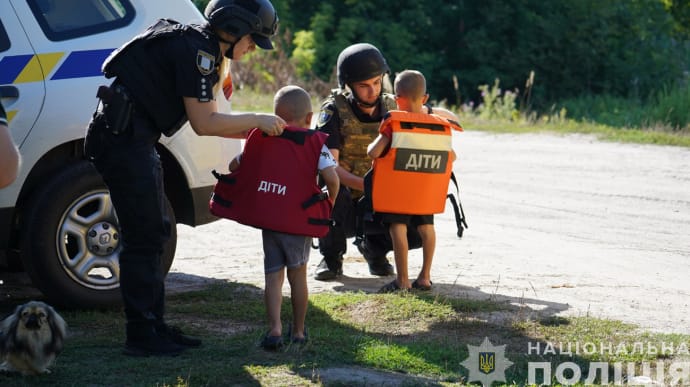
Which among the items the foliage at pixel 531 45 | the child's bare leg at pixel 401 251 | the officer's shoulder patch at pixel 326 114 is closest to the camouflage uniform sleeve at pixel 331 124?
the officer's shoulder patch at pixel 326 114

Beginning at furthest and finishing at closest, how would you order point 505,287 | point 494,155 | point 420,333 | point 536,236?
point 494,155 < point 536,236 < point 505,287 < point 420,333

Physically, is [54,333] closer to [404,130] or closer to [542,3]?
[404,130]

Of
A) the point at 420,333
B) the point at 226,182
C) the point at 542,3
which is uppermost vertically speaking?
the point at 542,3

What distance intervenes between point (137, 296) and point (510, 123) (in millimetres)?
13665

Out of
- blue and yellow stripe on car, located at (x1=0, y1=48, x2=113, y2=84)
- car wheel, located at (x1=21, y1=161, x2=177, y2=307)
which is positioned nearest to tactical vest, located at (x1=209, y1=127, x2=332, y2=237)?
car wheel, located at (x1=21, y1=161, x2=177, y2=307)

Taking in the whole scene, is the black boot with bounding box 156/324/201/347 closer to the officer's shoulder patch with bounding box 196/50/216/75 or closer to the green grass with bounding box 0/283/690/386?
the green grass with bounding box 0/283/690/386

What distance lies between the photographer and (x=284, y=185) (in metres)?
5.48

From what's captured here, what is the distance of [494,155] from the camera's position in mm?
14656

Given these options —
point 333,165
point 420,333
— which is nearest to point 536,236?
point 420,333

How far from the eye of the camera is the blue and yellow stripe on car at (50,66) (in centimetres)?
611

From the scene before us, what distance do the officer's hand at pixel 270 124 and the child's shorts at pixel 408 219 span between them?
180 cm

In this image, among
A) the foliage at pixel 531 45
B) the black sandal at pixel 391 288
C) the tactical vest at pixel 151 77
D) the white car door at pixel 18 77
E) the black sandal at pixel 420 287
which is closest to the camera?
the tactical vest at pixel 151 77

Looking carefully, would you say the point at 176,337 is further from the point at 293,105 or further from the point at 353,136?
the point at 353,136

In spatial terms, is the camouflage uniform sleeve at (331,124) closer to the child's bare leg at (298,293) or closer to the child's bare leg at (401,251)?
the child's bare leg at (401,251)
